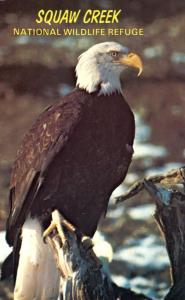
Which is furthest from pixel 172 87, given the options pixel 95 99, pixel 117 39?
pixel 95 99

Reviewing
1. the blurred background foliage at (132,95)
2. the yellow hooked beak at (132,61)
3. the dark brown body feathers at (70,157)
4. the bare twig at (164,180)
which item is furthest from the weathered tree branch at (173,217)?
the yellow hooked beak at (132,61)

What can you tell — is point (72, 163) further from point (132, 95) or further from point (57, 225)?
point (132, 95)

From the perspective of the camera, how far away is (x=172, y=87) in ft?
12.3

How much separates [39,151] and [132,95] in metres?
0.72

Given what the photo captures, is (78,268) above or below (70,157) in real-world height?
below

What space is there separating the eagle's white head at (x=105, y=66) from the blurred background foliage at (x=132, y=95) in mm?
252

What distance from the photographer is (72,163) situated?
3.17m

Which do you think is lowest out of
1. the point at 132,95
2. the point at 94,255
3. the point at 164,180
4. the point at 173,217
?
the point at 94,255

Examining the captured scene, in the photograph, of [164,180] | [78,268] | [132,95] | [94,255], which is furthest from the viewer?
[132,95]

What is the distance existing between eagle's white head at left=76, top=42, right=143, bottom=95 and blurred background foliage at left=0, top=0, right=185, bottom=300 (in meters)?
0.25

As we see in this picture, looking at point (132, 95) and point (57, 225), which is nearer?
point (57, 225)

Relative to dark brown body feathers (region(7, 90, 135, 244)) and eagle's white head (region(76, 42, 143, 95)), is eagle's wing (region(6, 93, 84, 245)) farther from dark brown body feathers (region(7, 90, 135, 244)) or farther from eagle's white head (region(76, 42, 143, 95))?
eagle's white head (region(76, 42, 143, 95))

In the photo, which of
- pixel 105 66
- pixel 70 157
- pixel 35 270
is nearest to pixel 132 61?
pixel 105 66

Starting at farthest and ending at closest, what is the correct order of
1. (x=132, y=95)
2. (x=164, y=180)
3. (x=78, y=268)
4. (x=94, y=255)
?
(x=132, y=95), (x=164, y=180), (x=94, y=255), (x=78, y=268)
